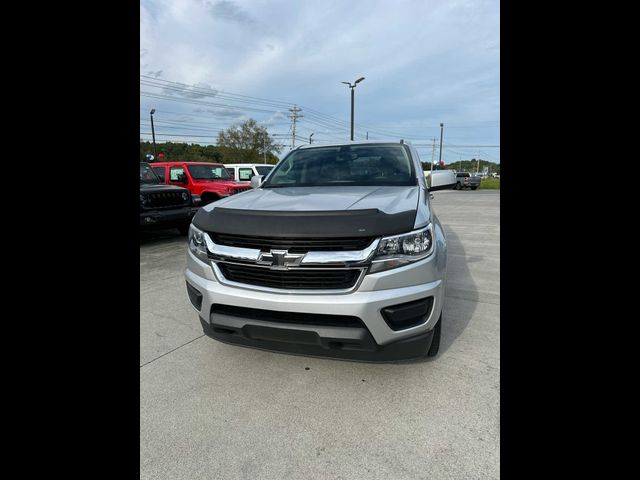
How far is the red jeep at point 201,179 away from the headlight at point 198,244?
23.0 ft

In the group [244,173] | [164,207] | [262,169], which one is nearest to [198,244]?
[164,207]

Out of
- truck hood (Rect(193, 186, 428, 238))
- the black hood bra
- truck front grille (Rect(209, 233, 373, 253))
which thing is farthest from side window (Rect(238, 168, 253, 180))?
truck front grille (Rect(209, 233, 373, 253))

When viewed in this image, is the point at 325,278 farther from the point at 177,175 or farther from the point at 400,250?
the point at 177,175

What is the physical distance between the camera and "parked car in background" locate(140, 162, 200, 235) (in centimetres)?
655

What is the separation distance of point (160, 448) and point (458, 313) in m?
2.69

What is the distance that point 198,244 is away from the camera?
7.39ft

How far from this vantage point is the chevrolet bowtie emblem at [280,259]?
6.14 ft

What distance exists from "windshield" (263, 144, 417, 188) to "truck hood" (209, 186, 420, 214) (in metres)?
0.28

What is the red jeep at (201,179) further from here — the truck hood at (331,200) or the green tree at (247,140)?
the green tree at (247,140)

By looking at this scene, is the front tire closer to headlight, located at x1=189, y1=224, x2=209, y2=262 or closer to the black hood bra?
the black hood bra
